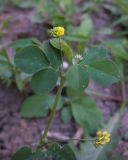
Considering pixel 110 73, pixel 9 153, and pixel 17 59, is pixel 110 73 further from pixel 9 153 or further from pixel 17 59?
pixel 9 153

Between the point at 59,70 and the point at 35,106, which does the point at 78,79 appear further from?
the point at 35,106

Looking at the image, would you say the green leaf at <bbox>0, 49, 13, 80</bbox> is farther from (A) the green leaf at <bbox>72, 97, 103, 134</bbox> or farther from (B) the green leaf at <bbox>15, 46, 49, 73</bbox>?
(B) the green leaf at <bbox>15, 46, 49, 73</bbox>

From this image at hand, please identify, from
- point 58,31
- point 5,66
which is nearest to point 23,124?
point 5,66

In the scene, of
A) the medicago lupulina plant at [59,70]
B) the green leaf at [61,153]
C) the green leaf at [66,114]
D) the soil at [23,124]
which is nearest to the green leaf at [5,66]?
the soil at [23,124]

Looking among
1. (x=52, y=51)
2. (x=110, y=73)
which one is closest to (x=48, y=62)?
(x=52, y=51)

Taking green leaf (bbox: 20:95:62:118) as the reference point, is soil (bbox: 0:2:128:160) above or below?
below

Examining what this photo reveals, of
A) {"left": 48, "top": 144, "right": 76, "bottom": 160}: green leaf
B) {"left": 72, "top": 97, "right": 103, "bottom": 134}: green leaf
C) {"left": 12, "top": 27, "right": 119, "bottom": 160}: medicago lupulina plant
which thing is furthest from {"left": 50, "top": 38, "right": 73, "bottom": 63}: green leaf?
{"left": 72, "top": 97, "right": 103, "bottom": 134}: green leaf
